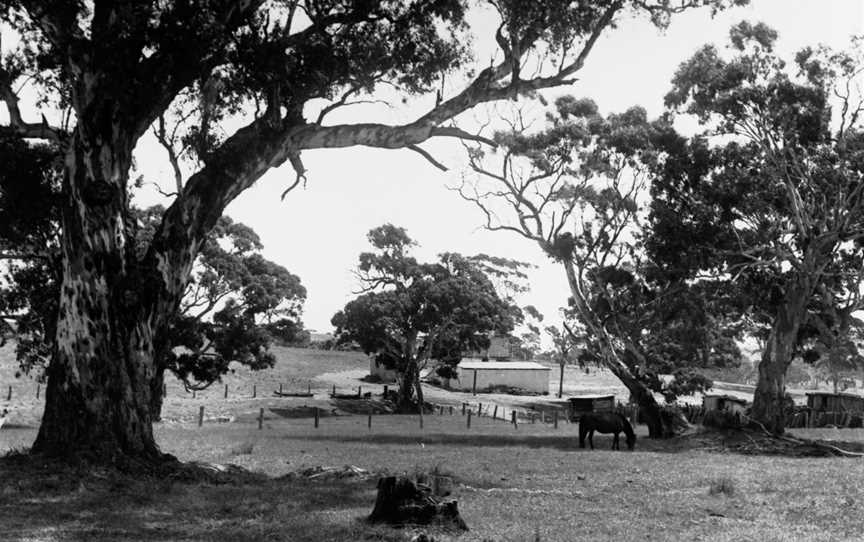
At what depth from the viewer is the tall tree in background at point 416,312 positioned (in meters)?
60.8

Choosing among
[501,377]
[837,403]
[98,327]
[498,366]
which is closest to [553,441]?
[98,327]

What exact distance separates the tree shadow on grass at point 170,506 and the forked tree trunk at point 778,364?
71.0 ft

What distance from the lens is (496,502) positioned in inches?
545

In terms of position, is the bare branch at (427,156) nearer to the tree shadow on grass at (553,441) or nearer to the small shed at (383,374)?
the tree shadow on grass at (553,441)

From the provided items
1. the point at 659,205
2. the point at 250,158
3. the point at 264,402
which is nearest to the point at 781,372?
the point at 659,205

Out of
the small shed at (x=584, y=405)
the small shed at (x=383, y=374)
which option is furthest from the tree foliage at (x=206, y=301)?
the small shed at (x=383, y=374)

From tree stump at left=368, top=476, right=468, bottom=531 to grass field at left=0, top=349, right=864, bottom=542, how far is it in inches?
13.5

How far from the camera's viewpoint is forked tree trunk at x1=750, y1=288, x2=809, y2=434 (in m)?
32.1

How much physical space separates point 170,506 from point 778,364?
26545mm

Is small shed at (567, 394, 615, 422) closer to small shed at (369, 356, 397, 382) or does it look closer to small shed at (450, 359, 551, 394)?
small shed at (450, 359, 551, 394)

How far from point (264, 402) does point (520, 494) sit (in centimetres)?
4813

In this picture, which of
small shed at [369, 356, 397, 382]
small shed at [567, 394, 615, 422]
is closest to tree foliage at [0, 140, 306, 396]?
small shed at [567, 394, 615, 422]

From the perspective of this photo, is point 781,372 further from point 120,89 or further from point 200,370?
point 200,370

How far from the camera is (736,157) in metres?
35.8
